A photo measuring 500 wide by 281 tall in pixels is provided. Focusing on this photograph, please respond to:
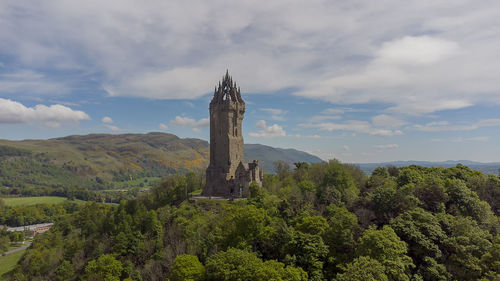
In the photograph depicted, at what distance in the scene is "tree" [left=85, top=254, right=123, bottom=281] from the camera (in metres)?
42.1

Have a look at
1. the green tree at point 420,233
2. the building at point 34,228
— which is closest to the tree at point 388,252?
the green tree at point 420,233

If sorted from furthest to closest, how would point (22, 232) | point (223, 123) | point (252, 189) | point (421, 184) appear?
point (22, 232)
point (223, 123)
point (252, 189)
point (421, 184)

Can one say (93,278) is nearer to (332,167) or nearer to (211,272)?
(211,272)

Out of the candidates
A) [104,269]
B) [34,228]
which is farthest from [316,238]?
[34,228]

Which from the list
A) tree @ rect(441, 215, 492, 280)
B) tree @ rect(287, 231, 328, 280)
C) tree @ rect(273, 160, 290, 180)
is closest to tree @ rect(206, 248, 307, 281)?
tree @ rect(287, 231, 328, 280)

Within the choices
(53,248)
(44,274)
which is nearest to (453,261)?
(44,274)

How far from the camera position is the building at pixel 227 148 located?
70.3 m

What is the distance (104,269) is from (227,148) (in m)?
38.3

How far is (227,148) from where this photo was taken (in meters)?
72.9

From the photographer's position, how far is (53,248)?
A: 74.9 meters

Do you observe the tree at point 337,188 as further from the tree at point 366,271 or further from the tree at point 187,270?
the tree at point 187,270

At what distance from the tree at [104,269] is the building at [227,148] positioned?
101 feet

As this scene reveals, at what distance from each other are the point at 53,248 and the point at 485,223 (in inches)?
3750

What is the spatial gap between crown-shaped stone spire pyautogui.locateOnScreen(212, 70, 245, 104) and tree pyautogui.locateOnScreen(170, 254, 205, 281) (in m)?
48.3
